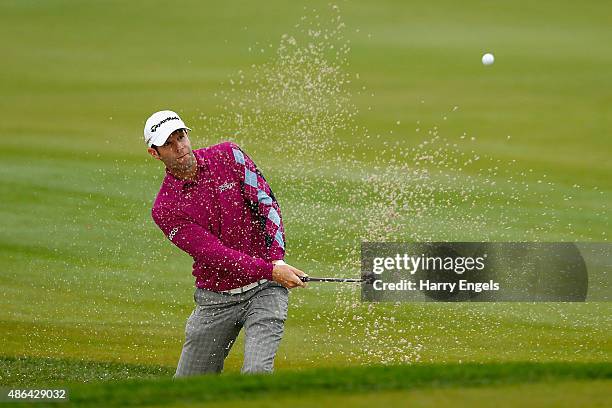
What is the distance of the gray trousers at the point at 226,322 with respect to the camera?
584cm

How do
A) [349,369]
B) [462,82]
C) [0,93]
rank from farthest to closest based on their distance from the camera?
[0,93]
[462,82]
[349,369]

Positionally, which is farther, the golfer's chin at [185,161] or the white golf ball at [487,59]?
the white golf ball at [487,59]

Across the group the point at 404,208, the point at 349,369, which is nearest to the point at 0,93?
the point at 404,208

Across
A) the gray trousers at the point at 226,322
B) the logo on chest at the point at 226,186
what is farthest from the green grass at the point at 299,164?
the logo on chest at the point at 226,186

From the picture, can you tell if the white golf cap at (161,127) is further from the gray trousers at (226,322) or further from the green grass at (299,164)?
the green grass at (299,164)

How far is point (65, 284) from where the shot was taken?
8.99 m

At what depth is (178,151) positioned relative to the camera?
5.79 metres

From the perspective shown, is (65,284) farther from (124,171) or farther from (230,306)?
(230,306)

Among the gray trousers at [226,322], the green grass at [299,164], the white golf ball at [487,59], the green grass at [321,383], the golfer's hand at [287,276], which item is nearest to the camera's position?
the green grass at [321,383]

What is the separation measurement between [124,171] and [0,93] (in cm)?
403

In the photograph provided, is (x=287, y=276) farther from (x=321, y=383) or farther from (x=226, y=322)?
(x=321, y=383)

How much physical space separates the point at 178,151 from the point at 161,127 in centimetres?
14

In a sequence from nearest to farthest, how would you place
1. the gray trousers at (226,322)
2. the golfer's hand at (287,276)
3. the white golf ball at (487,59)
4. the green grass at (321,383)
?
the green grass at (321,383), the golfer's hand at (287,276), the gray trousers at (226,322), the white golf ball at (487,59)

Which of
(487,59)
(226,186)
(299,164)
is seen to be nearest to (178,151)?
(226,186)
